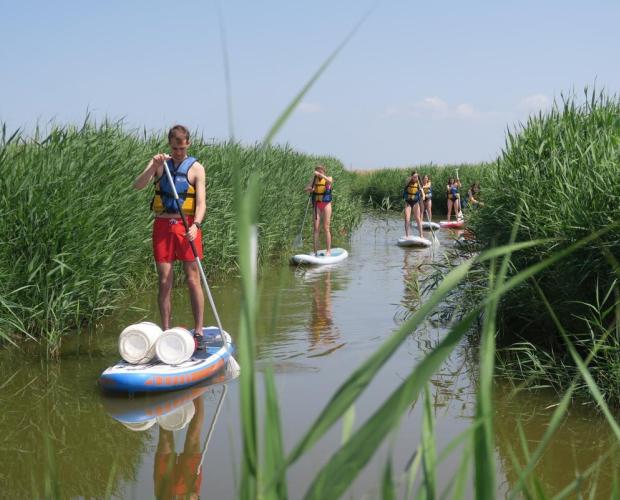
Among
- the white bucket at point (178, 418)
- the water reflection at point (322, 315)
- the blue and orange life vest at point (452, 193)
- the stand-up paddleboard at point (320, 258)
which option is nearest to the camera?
the white bucket at point (178, 418)

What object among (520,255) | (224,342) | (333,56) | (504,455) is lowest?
(504,455)

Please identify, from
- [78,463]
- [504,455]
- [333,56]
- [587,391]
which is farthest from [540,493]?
[587,391]

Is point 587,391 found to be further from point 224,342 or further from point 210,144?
point 210,144

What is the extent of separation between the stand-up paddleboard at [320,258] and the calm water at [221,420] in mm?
4876

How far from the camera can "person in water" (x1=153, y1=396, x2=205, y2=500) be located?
13.1 ft

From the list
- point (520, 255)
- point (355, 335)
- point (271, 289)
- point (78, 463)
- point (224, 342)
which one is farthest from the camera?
point (271, 289)

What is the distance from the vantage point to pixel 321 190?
14.3 m

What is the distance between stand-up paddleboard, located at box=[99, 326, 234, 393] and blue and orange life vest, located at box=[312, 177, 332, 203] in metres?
8.11

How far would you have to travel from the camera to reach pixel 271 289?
11.0 meters

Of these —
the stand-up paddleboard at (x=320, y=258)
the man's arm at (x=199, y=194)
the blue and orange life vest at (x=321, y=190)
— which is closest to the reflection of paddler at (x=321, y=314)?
the stand-up paddleboard at (x=320, y=258)

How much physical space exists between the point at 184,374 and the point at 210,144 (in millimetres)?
6906

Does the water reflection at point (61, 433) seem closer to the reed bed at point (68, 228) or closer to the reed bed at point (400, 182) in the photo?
the reed bed at point (68, 228)

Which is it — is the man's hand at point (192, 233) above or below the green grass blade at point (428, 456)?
above

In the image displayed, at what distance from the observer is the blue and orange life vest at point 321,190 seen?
558 inches
